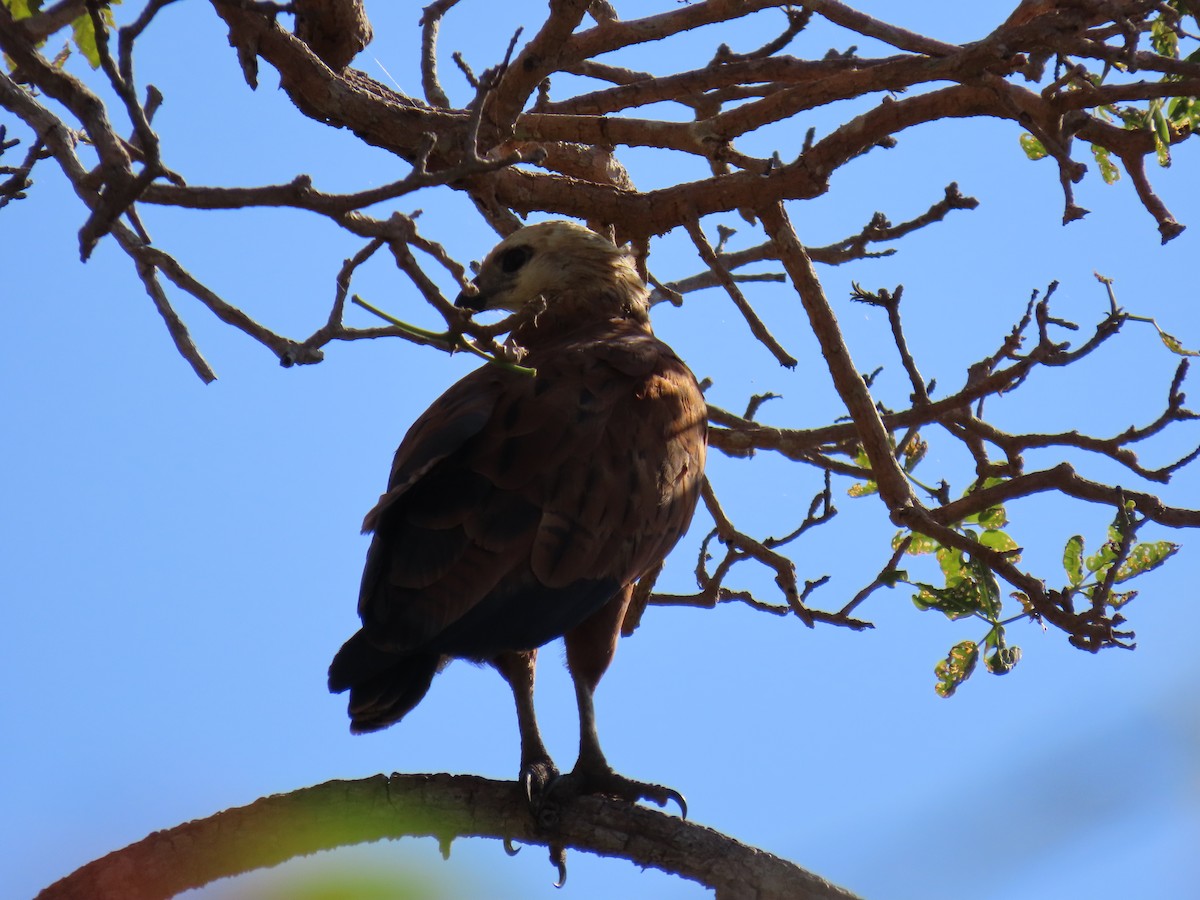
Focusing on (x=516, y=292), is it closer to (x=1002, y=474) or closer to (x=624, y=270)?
(x=624, y=270)

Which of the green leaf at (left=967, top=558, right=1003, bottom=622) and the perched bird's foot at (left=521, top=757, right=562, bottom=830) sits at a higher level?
the green leaf at (left=967, top=558, right=1003, bottom=622)

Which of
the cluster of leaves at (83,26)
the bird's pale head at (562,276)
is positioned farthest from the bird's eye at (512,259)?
the cluster of leaves at (83,26)

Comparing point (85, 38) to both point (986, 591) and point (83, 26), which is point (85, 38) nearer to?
point (83, 26)

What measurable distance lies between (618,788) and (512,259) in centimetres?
215

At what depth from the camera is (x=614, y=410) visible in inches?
152

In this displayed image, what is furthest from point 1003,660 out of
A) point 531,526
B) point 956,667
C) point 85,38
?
point 85,38

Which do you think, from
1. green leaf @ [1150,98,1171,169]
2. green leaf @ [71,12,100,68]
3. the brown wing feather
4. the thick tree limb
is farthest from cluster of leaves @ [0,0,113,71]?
green leaf @ [1150,98,1171,169]

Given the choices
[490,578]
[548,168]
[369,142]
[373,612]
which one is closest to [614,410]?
[490,578]

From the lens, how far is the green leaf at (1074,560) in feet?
13.5

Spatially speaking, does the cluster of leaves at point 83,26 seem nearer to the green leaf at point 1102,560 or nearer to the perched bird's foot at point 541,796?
the perched bird's foot at point 541,796

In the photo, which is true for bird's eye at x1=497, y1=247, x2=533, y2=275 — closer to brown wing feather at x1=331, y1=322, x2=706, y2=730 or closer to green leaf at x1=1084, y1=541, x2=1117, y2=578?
brown wing feather at x1=331, y1=322, x2=706, y2=730

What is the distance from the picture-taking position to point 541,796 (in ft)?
11.4

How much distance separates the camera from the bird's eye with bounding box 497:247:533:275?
16.2 feet

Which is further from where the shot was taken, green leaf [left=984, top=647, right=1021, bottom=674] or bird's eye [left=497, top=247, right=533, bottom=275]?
bird's eye [left=497, top=247, right=533, bottom=275]
